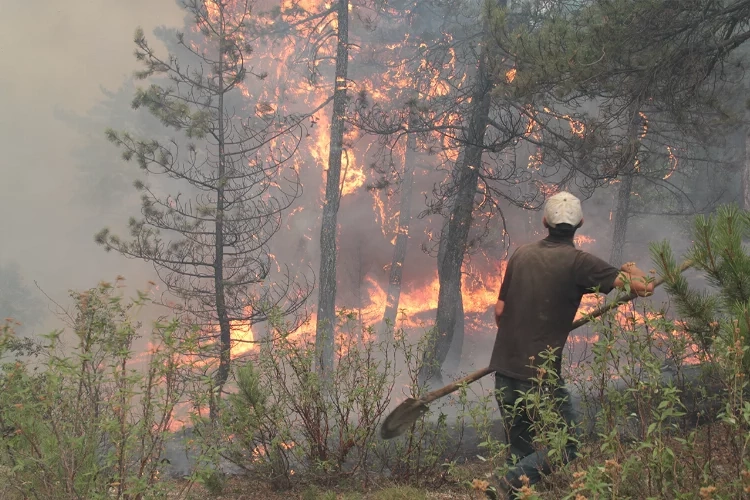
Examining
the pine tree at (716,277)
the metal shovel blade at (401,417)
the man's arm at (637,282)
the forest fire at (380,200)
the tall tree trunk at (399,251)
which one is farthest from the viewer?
the forest fire at (380,200)

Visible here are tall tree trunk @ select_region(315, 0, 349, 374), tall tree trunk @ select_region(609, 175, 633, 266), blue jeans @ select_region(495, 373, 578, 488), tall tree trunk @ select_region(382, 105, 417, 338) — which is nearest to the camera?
blue jeans @ select_region(495, 373, 578, 488)

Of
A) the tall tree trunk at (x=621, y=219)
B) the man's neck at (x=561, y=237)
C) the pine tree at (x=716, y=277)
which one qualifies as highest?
the tall tree trunk at (x=621, y=219)

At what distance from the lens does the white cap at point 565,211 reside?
3.32m

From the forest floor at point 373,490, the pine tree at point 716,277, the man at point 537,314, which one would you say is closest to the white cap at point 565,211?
the man at point 537,314

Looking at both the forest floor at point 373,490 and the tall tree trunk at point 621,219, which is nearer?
the forest floor at point 373,490

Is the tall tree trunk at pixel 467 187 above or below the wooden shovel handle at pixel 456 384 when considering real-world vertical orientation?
above

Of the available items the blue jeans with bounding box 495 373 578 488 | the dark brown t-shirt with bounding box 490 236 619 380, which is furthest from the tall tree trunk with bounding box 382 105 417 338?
the dark brown t-shirt with bounding box 490 236 619 380

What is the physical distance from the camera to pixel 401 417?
12.2 feet

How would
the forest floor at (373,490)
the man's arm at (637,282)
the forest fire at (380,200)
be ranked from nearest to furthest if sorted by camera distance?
the man's arm at (637,282), the forest floor at (373,490), the forest fire at (380,200)

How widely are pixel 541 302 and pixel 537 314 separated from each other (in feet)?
0.26

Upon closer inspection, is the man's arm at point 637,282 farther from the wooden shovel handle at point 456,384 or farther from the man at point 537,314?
the wooden shovel handle at point 456,384

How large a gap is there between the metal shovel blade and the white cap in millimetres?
1517

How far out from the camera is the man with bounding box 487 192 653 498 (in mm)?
3207

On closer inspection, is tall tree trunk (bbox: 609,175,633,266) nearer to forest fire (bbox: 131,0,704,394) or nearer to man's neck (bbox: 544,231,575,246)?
forest fire (bbox: 131,0,704,394)
